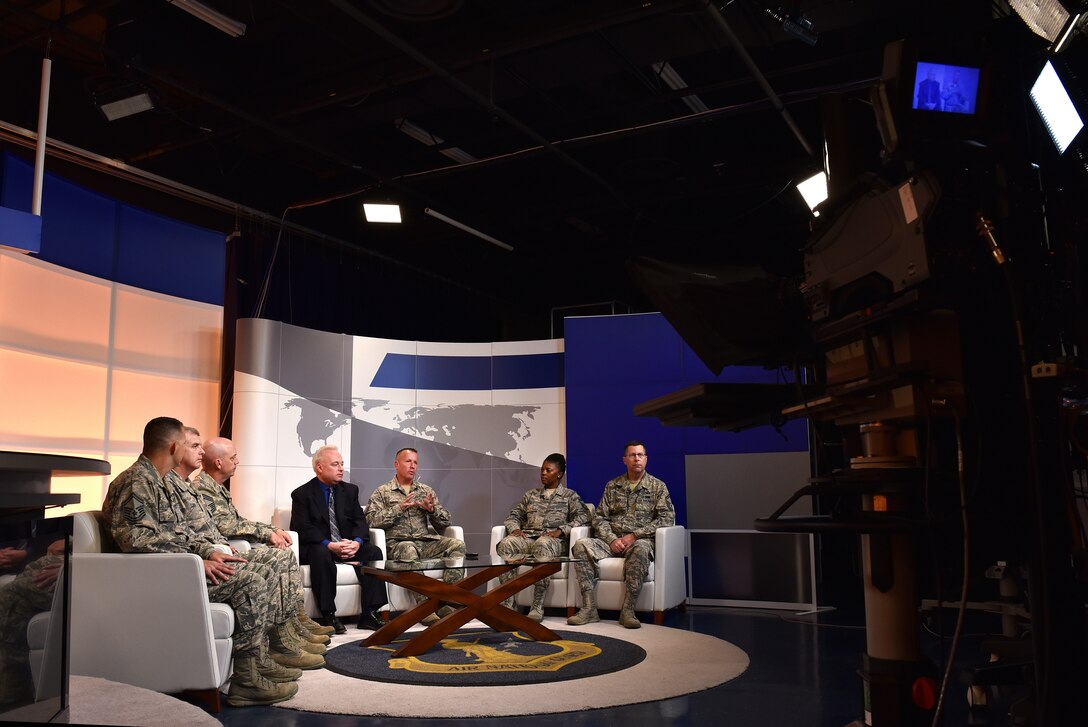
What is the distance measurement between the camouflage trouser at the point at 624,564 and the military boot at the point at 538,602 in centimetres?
27

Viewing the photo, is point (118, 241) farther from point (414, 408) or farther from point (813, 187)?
point (813, 187)

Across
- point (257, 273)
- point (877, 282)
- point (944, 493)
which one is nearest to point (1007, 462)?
point (944, 493)

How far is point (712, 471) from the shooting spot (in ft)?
23.3

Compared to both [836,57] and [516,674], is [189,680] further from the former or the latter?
[836,57]

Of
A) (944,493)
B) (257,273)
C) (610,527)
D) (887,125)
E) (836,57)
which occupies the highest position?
(836,57)

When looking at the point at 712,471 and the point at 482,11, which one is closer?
the point at 482,11

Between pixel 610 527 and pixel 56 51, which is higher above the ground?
pixel 56 51

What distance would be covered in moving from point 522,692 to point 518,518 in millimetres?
3108

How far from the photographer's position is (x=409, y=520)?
6.44m

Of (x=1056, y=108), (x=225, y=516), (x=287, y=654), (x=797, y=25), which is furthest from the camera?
(x=225, y=516)

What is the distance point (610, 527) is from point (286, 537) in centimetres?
235

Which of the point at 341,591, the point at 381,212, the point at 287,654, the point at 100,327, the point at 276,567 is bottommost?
the point at 287,654

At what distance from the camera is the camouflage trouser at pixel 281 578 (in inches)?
157

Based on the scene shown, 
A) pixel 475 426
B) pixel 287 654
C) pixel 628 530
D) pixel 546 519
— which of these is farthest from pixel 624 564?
pixel 287 654
